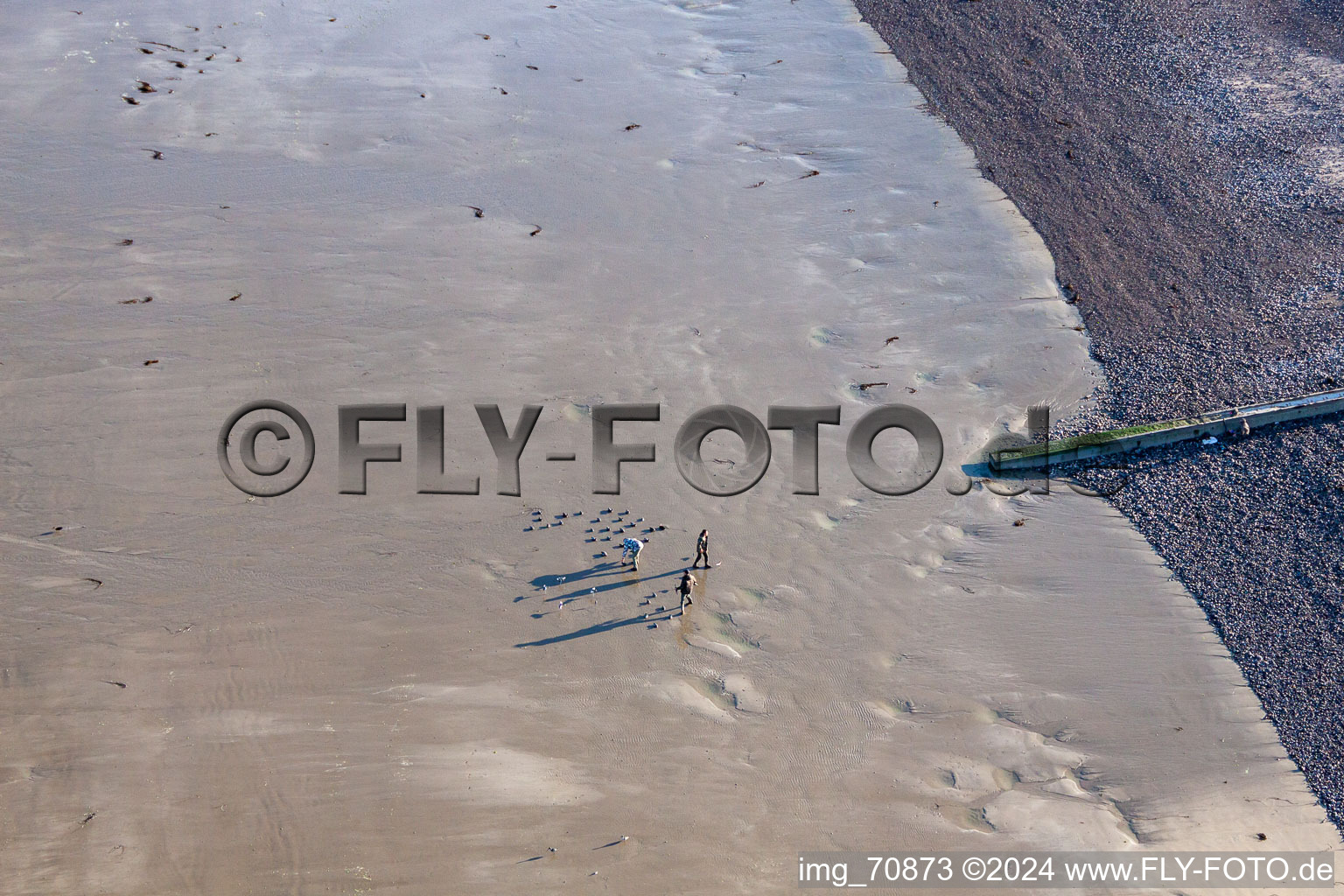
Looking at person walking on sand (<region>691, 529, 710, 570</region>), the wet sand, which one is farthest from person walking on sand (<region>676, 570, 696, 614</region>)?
the wet sand

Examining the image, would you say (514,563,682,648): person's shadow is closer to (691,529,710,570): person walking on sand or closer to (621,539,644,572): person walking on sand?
(621,539,644,572): person walking on sand

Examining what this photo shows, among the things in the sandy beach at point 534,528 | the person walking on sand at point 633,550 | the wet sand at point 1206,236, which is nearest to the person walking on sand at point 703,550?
the sandy beach at point 534,528

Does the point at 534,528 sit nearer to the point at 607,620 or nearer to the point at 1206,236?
the point at 607,620

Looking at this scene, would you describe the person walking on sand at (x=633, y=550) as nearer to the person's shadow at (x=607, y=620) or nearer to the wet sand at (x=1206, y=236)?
the person's shadow at (x=607, y=620)

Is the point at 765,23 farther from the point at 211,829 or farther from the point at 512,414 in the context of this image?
the point at 211,829

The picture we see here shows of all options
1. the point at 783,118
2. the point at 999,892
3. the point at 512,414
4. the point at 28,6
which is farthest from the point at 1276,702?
the point at 28,6

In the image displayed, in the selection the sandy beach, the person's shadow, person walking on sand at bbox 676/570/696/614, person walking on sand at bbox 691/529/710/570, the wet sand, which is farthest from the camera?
the wet sand

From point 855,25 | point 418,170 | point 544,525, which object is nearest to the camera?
point 544,525
